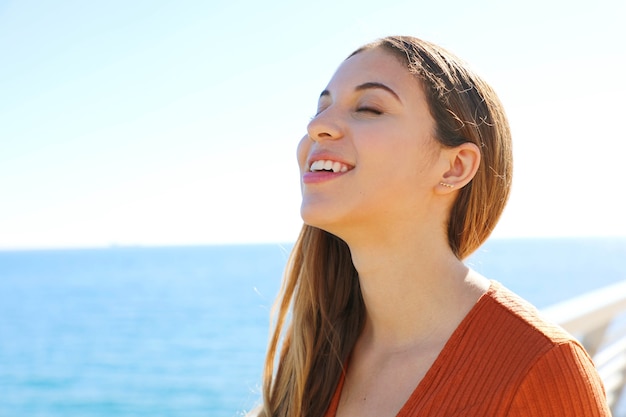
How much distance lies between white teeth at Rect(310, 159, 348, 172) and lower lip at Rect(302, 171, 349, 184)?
0.04 ft

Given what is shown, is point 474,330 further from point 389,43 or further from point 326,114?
point 389,43

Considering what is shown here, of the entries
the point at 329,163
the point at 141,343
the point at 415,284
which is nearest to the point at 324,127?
the point at 329,163

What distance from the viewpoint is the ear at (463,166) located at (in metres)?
1.91

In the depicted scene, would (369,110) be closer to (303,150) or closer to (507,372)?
(303,150)

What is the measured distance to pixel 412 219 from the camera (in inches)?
75.6

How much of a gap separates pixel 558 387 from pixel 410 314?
1.63 feet

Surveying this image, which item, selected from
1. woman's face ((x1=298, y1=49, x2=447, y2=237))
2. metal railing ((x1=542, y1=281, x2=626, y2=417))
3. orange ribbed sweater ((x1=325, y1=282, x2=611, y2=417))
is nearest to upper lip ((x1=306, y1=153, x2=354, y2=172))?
woman's face ((x1=298, y1=49, x2=447, y2=237))

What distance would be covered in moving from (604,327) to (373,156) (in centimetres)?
176

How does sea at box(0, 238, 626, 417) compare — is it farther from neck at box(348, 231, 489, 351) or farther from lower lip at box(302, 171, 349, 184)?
lower lip at box(302, 171, 349, 184)

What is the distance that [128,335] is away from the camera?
38844 millimetres

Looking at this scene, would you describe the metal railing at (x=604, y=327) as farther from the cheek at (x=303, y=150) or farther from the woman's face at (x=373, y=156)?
the cheek at (x=303, y=150)

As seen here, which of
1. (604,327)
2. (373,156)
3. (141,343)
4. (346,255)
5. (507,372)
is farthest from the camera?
(141,343)

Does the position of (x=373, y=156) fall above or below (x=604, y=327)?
above

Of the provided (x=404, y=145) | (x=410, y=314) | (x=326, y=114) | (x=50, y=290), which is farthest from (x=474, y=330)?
(x=50, y=290)
